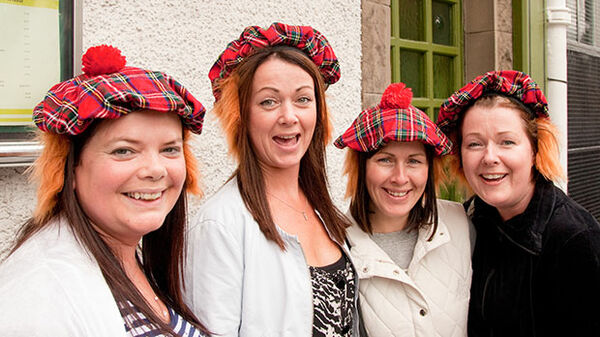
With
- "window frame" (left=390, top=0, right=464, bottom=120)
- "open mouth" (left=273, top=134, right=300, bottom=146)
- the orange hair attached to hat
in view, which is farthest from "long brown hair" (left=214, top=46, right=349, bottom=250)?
"window frame" (left=390, top=0, right=464, bottom=120)

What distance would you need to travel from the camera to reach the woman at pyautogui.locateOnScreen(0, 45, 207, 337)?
4.40 feet

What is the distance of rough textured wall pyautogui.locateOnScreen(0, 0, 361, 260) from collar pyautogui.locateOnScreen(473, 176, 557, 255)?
1.13 metres

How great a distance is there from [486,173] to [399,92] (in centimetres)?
52

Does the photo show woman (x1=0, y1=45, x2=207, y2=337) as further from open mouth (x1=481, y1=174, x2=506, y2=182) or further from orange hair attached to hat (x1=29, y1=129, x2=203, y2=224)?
open mouth (x1=481, y1=174, x2=506, y2=182)

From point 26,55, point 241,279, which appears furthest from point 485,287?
point 26,55

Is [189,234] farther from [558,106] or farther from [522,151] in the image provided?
[558,106]

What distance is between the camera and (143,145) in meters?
1.57

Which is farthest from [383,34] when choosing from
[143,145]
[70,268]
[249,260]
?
[70,268]

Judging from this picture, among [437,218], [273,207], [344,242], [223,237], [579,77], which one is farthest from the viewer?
[579,77]

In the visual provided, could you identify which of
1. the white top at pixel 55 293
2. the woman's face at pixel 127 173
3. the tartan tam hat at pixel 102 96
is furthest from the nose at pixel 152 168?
the white top at pixel 55 293

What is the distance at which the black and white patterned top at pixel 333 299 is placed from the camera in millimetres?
2080

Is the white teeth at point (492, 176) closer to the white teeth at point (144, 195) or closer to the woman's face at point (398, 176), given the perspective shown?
the woman's face at point (398, 176)

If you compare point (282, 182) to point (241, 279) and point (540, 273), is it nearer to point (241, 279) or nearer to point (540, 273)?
point (241, 279)

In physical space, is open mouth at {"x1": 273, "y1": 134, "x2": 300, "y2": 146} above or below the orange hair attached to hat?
above
